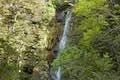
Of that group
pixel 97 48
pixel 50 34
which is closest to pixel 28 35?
pixel 50 34

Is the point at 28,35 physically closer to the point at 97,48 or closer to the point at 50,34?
the point at 50,34

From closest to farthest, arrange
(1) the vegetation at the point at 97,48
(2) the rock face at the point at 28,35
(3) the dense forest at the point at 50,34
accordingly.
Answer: (1) the vegetation at the point at 97,48 → (3) the dense forest at the point at 50,34 → (2) the rock face at the point at 28,35

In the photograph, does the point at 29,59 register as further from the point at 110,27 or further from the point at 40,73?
the point at 110,27

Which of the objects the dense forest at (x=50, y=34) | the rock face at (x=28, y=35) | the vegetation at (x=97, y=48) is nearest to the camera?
the vegetation at (x=97, y=48)

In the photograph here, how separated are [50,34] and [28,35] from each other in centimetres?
147

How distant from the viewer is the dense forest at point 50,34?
745cm

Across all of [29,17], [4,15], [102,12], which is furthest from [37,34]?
[102,12]

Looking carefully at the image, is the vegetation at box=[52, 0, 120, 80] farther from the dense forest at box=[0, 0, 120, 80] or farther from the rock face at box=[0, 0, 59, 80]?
the rock face at box=[0, 0, 59, 80]

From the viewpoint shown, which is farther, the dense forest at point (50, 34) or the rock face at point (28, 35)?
the rock face at point (28, 35)

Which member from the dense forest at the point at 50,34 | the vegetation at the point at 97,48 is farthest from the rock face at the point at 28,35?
the vegetation at the point at 97,48

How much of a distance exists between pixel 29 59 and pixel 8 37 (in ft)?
4.93

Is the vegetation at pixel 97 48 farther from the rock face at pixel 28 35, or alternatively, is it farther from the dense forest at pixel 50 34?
the rock face at pixel 28 35

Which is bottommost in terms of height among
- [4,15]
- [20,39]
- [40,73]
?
[40,73]

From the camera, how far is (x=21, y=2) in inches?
578
